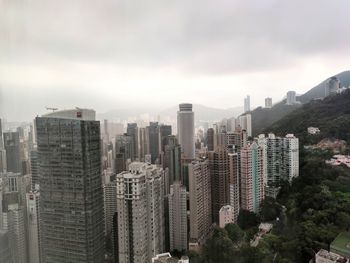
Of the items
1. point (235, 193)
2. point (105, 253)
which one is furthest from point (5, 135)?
point (235, 193)

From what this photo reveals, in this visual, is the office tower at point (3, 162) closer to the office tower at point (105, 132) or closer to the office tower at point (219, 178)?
the office tower at point (105, 132)

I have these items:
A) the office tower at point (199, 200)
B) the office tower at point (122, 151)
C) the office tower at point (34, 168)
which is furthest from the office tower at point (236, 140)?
the office tower at point (34, 168)

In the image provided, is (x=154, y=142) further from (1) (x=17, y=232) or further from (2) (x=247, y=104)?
(1) (x=17, y=232)

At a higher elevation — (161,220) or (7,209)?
(7,209)

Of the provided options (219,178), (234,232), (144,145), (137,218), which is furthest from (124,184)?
(219,178)

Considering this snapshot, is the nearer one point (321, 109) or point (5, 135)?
point (5, 135)

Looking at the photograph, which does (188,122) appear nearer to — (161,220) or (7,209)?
(161,220)

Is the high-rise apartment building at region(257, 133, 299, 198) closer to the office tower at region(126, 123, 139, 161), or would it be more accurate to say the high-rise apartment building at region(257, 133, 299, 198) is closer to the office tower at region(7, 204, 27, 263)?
the office tower at region(126, 123, 139, 161)
